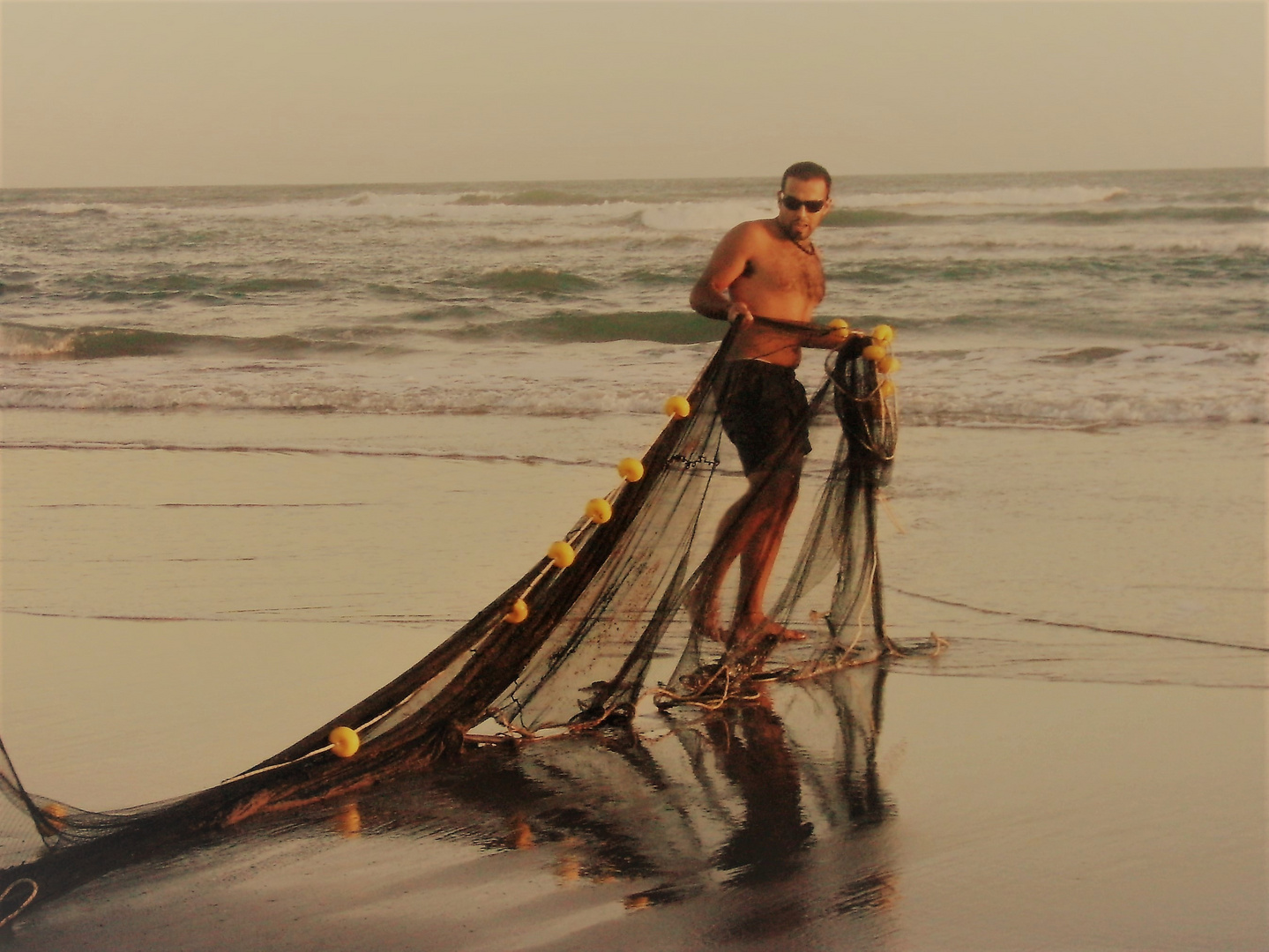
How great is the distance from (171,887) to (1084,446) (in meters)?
7.61

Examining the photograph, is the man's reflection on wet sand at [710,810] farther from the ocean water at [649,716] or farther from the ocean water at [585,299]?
the ocean water at [585,299]

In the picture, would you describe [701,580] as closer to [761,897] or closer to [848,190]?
[761,897]

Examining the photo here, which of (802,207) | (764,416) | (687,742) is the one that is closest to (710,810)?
(687,742)

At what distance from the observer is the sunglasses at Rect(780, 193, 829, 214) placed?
421 cm

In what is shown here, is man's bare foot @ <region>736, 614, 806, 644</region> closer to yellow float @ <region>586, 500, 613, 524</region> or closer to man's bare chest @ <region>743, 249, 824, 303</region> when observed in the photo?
yellow float @ <region>586, 500, 613, 524</region>

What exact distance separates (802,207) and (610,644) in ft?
5.10

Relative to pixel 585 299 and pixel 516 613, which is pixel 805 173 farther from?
pixel 585 299

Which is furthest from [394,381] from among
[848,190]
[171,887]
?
[848,190]

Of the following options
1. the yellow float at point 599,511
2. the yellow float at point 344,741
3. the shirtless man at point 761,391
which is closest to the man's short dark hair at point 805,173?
the shirtless man at point 761,391

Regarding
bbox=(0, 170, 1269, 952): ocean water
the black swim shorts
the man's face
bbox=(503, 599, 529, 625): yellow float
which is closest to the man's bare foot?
bbox=(0, 170, 1269, 952): ocean water

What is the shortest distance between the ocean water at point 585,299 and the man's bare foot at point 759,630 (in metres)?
6.70

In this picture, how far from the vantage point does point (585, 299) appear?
69.8 ft

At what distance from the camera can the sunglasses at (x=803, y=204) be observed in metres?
4.21

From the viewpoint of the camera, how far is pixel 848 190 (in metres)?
40.4
